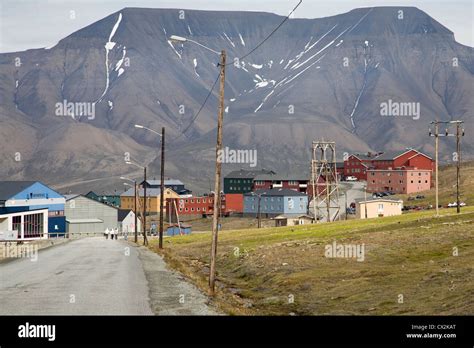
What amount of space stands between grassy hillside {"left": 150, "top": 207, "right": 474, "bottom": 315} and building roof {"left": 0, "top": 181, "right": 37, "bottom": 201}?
330 feet

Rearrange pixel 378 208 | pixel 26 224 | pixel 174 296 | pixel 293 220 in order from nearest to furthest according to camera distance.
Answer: pixel 174 296 < pixel 26 224 < pixel 378 208 < pixel 293 220

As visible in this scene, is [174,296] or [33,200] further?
[33,200]

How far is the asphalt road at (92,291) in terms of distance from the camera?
25969mm

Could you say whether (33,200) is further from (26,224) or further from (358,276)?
(358,276)

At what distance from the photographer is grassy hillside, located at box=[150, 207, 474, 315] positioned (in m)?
34.7

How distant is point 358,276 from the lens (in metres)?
44.8

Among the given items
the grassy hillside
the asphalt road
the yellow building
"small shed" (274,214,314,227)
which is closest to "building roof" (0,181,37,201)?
"small shed" (274,214,314,227)

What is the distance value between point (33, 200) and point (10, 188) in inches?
277

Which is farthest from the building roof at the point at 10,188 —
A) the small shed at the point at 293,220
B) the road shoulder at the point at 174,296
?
the road shoulder at the point at 174,296

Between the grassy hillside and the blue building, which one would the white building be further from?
the grassy hillside

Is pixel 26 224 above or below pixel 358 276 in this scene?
above

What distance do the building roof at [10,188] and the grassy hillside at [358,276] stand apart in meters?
100

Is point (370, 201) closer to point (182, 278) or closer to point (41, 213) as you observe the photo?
point (41, 213)

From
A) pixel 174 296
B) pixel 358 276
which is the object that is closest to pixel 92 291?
pixel 174 296
